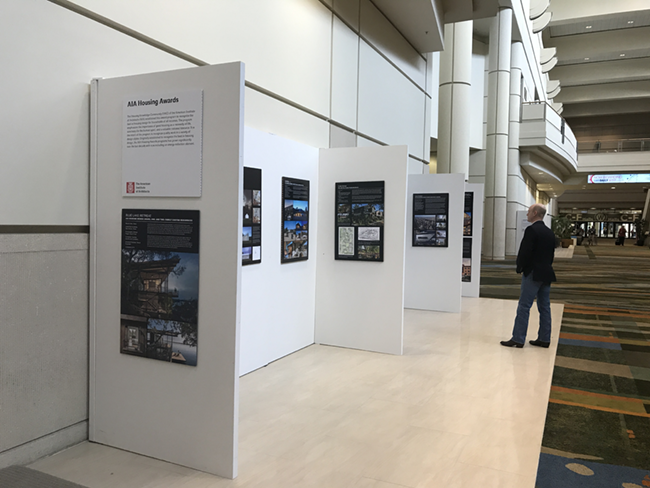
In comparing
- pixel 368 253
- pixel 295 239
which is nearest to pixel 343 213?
pixel 368 253

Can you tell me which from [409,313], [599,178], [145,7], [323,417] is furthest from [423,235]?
[599,178]

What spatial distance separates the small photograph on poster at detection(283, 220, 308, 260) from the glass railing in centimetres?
3428

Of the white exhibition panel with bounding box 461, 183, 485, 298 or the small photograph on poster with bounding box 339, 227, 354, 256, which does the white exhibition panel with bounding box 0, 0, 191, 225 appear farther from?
the white exhibition panel with bounding box 461, 183, 485, 298

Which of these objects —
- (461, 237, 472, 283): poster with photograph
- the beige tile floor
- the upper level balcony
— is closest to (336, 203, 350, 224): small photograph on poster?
the beige tile floor

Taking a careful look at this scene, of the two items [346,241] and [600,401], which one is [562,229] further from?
Result: [600,401]

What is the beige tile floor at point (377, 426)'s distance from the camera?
3.26 metres

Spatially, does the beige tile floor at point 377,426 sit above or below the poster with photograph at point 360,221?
below

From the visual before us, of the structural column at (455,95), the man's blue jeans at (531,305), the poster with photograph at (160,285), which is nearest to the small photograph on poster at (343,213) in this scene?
the man's blue jeans at (531,305)

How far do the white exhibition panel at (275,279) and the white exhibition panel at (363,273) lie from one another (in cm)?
14

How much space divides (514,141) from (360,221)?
20149 millimetres

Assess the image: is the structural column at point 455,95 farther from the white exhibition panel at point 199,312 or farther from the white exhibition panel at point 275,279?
the white exhibition panel at point 199,312

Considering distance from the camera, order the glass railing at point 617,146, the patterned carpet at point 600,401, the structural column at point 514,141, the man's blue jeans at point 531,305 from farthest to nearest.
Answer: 1. the glass railing at point 617,146
2. the structural column at point 514,141
3. the man's blue jeans at point 531,305
4. the patterned carpet at point 600,401

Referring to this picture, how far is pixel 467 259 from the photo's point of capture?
1133 cm

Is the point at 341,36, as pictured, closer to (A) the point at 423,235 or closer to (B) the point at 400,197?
(B) the point at 400,197
